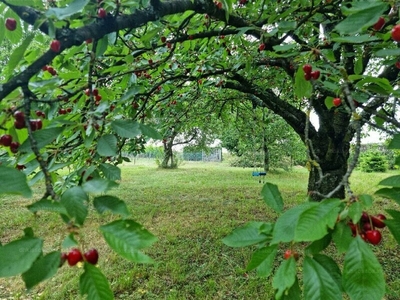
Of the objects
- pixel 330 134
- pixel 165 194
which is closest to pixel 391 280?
pixel 330 134

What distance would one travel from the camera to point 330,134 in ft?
14.3

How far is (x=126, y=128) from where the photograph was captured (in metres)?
0.92

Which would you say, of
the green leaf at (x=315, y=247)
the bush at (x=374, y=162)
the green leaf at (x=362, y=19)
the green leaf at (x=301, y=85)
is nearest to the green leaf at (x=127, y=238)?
the green leaf at (x=315, y=247)

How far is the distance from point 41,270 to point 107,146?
405mm

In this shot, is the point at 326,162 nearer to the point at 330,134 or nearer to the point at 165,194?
the point at 330,134

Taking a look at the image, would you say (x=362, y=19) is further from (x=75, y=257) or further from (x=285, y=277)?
(x=75, y=257)

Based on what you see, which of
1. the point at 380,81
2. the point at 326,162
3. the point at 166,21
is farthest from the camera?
the point at 326,162

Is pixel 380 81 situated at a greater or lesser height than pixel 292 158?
greater

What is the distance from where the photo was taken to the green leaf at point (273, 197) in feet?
2.99

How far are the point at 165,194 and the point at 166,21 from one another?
6483mm

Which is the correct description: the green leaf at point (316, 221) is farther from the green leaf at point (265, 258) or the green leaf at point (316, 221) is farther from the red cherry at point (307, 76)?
the red cherry at point (307, 76)

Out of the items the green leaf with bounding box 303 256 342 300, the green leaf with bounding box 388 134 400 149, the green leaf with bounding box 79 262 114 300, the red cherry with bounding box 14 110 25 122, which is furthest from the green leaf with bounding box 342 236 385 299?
the red cherry with bounding box 14 110 25 122

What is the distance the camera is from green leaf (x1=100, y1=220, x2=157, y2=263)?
0.57 m

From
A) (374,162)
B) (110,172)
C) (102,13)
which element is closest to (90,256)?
(110,172)
